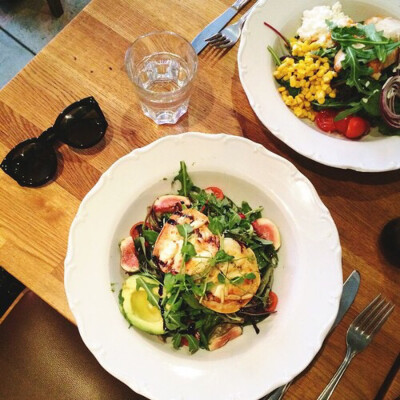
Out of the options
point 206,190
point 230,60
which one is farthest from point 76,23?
point 206,190

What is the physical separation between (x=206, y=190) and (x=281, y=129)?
0.38m

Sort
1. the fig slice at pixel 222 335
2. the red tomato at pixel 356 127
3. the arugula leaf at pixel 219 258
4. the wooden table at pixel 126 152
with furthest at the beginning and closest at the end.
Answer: the red tomato at pixel 356 127 < the wooden table at pixel 126 152 < the fig slice at pixel 222 335 < the arugula leaf at pixel 219 258

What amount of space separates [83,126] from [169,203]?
485 mm

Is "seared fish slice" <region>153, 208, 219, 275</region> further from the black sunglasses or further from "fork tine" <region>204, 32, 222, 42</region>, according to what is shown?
"fork tine" <region>204, 32, 222, 42</region>

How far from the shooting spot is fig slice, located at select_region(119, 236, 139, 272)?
1713 mm

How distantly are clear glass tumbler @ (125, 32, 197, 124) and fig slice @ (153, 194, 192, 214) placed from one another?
1.23 feet

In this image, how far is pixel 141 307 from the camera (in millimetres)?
1656

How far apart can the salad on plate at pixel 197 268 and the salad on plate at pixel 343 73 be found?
1.72ft

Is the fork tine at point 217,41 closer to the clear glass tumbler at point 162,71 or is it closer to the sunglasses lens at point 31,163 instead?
the clear glass tumbler at point 162,71

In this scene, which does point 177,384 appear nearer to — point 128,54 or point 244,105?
point 244,105

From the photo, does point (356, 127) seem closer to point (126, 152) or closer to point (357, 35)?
point (357, 35)

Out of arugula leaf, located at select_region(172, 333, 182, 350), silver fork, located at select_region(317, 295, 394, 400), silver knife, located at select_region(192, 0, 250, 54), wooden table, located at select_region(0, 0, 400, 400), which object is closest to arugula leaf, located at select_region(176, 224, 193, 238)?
arugula leaf, located at select_region(172, 333, 182, 350)

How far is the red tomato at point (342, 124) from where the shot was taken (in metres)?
1.91

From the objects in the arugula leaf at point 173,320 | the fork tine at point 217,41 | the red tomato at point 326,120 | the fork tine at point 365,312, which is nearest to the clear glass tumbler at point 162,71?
the fork tine at point 217,41
